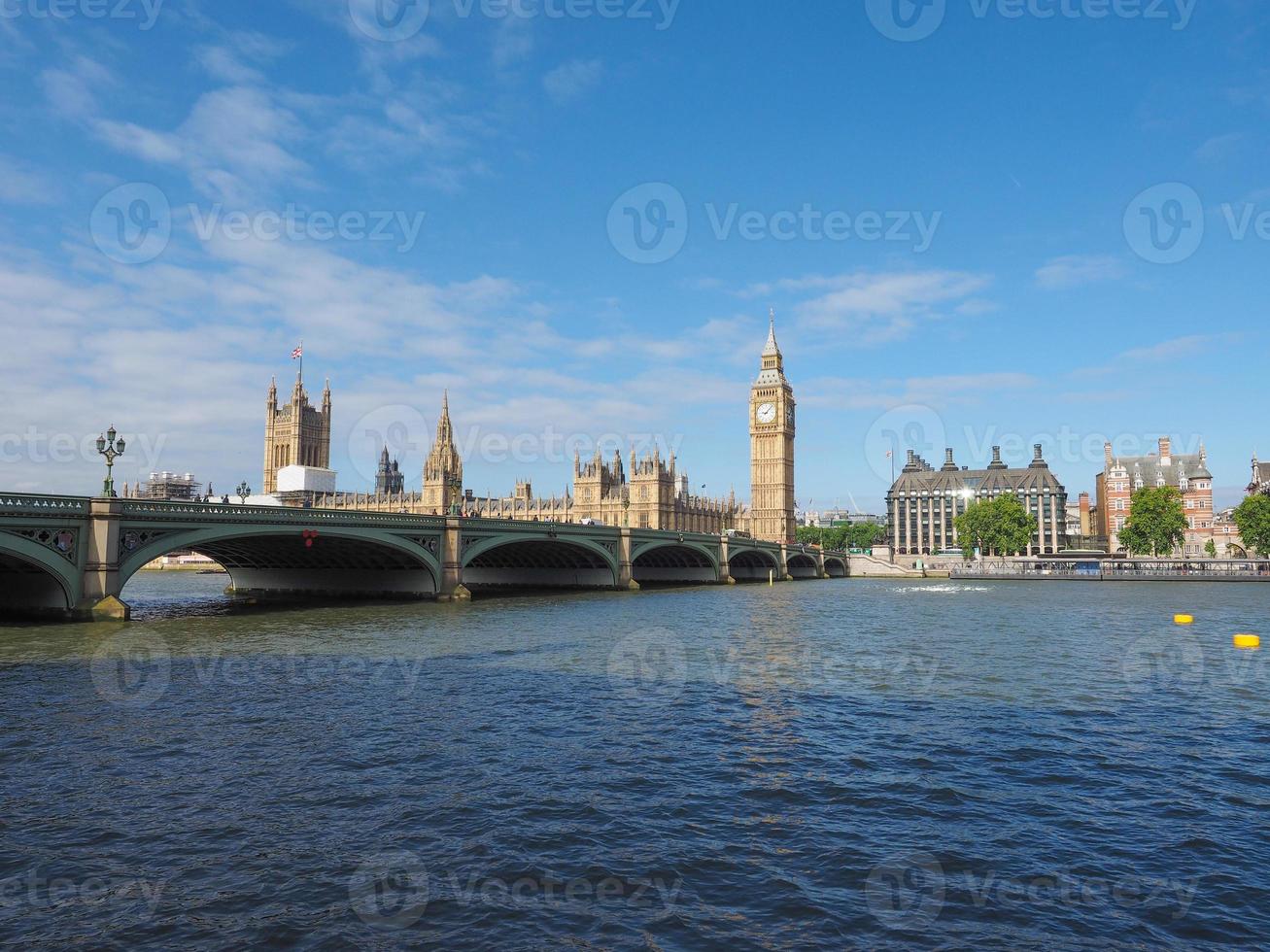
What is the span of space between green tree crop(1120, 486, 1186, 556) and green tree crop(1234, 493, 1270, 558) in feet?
24.4

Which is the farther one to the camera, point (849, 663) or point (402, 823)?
point (849, 663)

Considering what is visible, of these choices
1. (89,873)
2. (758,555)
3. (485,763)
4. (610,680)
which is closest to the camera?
(89,873)

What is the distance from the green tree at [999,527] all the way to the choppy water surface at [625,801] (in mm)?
123515

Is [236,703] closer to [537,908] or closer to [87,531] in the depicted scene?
[537,908]

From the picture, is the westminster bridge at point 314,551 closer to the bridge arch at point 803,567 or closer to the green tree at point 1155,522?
the bridge arch at point 803,567

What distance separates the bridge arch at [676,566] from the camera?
10449 centimetres

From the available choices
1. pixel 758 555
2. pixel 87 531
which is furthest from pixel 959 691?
pixel 758 555

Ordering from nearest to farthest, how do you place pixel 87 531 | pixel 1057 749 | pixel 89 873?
pixel 89 873
pixel 1057 749
pixel 87 531

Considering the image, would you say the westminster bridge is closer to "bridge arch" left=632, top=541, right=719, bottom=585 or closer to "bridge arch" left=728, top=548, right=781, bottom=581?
"bridge arch" left=632, top=541, right=719, bottom=585

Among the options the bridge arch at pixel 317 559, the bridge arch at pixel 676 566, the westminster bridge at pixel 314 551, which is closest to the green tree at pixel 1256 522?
the westminster bridge at pixel 314 551

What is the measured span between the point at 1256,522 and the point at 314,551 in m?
121

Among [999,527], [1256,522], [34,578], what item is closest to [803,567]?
[999,527]

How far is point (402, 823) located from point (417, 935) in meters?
3.89

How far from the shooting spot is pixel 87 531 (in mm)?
41219
